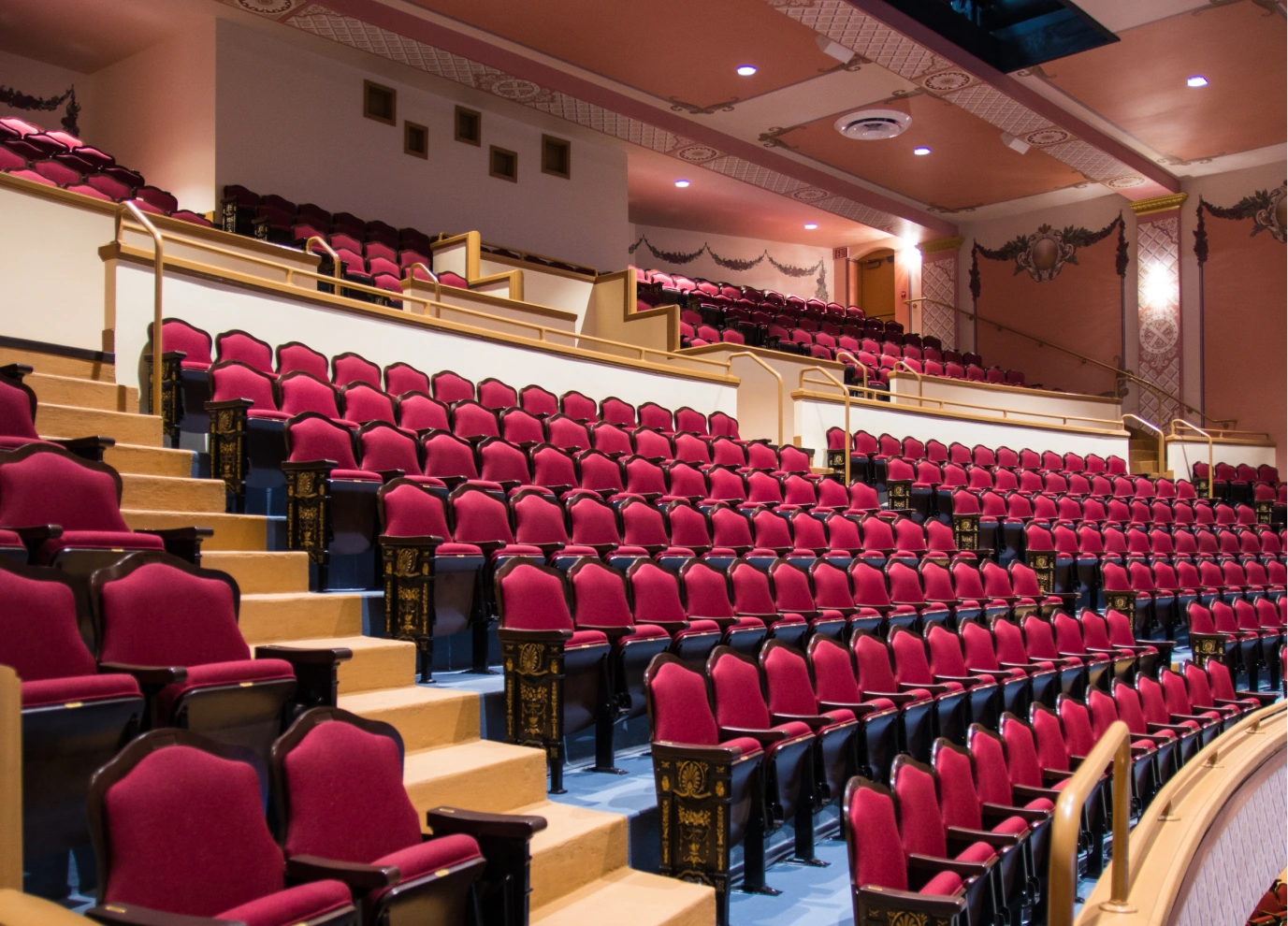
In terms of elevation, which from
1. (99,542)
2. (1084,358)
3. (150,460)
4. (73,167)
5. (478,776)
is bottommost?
(478,776)

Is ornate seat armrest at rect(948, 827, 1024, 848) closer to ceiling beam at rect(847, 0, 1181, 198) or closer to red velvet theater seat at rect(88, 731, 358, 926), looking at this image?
red velvet theater seat at rect(88, 731, 358, 926)

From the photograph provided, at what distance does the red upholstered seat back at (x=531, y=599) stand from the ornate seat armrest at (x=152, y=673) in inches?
20.9

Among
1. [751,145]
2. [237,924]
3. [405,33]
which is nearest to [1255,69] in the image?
[751,145]

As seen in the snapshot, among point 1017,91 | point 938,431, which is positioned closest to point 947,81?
point 1017,91

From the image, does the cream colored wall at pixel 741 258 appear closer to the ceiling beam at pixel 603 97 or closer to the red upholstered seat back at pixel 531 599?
the ceiling beam at pixel 603 97

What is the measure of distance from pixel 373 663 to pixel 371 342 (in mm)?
1351

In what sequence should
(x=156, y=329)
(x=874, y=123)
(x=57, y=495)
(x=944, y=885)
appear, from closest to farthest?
(x=944, y=885) → (x=57, y=495) → (x=156, y=329) → (x=874, y=123)

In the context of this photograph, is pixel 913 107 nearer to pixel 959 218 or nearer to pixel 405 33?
pixel 959 218

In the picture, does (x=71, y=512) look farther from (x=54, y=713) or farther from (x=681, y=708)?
(x=681, y=708)

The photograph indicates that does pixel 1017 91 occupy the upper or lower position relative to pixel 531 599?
upper

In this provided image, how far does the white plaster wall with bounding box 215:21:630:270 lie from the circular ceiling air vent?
1001mm

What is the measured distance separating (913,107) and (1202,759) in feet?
11.7

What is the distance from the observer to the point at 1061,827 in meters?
Result: 0.70

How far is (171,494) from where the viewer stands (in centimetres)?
153
